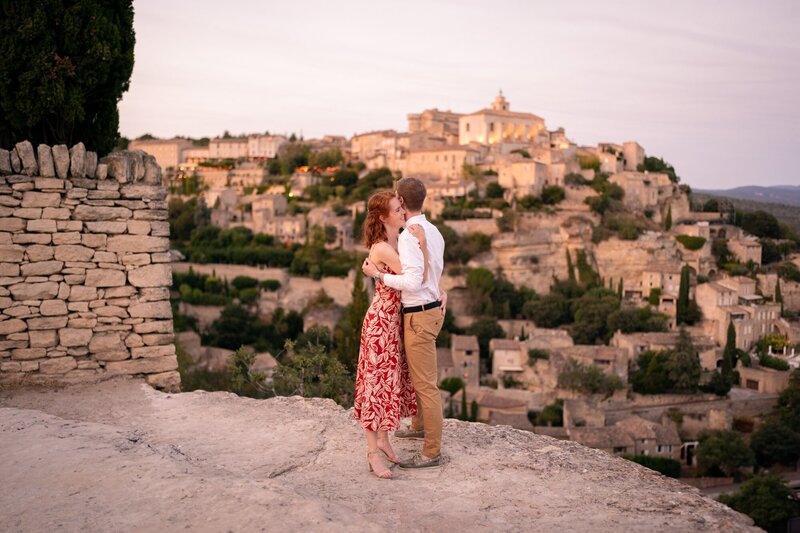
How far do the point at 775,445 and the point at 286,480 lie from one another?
26.5 m

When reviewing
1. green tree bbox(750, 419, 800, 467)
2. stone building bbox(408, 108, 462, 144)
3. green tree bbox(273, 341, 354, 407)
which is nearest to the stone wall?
green tree bbox(273, 341, 354, 407)

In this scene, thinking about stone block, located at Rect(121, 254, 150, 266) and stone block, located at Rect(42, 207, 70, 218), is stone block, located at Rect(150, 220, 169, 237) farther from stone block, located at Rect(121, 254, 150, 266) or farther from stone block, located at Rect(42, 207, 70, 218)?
stone block, located at Rect(42, 207, 70, 218)

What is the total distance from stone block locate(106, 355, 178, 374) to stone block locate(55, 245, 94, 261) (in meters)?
0.93

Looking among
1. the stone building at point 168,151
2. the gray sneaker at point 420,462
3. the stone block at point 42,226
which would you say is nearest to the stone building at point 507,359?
the stone block at point 42,226

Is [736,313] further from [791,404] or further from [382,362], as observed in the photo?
[382,362]

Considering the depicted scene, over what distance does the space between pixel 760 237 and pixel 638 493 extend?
57.5 metres

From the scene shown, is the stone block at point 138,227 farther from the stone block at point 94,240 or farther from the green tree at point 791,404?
the green tree at point 791,404

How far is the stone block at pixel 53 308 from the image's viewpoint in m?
6.04

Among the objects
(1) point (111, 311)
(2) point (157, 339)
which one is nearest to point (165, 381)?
(2) point (157, 339)

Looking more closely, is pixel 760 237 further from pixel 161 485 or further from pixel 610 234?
→ pixel 161 485

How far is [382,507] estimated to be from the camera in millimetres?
3947

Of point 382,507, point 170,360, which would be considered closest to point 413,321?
point 382,507

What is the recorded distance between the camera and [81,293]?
613 cm

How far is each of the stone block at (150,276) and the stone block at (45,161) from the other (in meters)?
1.06
